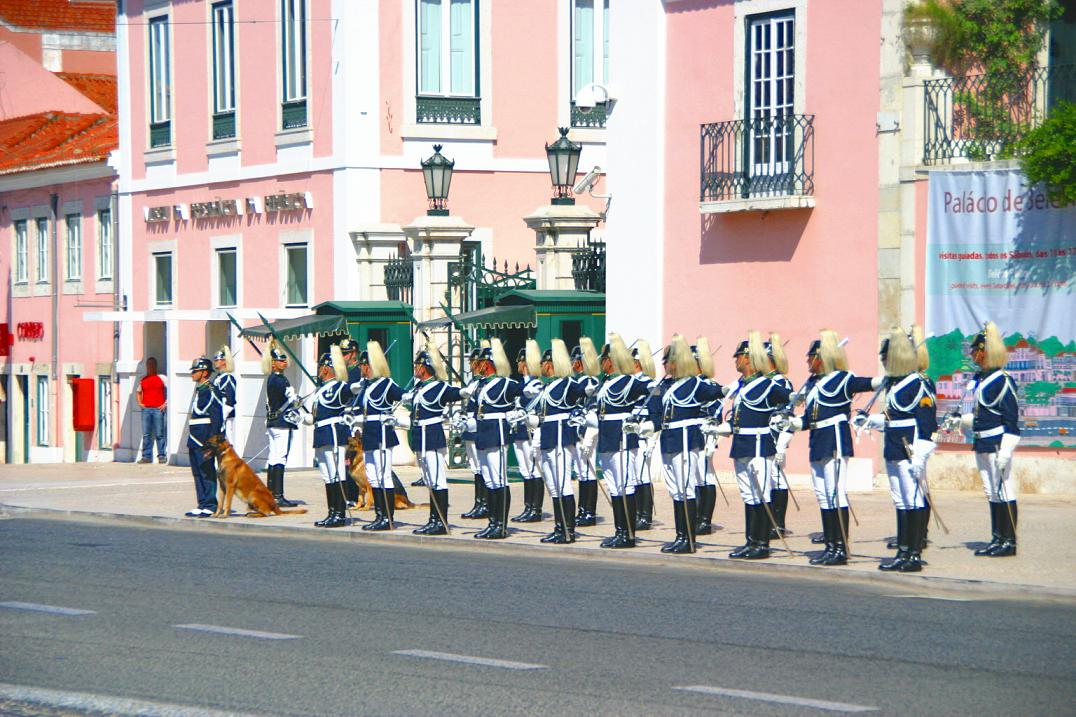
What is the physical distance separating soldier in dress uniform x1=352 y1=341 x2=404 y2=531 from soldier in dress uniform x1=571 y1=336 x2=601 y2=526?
1.86m

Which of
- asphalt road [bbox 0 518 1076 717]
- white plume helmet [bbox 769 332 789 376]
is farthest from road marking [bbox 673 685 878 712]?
white plume helmet [bbox 769 332 789 376]

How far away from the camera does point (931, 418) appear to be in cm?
1516

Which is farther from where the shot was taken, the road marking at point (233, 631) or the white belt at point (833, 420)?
the white belt at point (833, 420)

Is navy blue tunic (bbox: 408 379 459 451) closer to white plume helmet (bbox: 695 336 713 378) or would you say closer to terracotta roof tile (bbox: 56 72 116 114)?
white plume helmet (bbox: 695 336 713 378)

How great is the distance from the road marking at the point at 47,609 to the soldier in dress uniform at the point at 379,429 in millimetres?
5532

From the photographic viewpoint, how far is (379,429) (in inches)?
731

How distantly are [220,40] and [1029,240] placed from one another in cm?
1641

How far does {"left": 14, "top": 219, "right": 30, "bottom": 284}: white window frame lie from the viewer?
38438 millimetres

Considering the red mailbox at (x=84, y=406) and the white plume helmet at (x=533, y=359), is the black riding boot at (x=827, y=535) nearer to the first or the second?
the white plume helmet at (x=533, y=359)

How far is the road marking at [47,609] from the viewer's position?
42.8ft

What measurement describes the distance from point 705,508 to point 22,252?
2438 cm

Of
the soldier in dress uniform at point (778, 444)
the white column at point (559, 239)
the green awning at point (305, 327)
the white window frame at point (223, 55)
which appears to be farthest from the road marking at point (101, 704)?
the white window frame at point (223, 55)

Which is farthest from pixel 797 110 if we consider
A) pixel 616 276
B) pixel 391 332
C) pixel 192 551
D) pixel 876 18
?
pixel 192 551

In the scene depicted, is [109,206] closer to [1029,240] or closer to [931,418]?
[1029,240]
